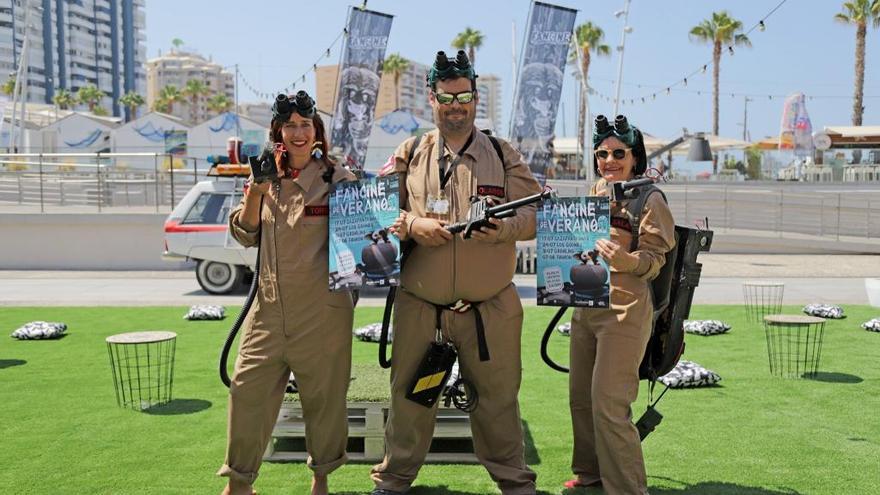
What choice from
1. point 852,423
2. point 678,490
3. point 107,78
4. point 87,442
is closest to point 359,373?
point 87,442

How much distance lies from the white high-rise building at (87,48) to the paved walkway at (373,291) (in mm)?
96149

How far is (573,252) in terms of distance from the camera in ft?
12.8

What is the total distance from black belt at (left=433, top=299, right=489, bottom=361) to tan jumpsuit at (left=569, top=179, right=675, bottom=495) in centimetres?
55

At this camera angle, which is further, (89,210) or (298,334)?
(89,210)

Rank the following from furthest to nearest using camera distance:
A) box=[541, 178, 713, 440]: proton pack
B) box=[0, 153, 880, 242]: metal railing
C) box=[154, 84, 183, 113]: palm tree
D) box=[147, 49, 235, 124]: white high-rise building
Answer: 1. box=[147, 49, 235, 124]: white high-rise building
2. box=[154, 84, 183, 113]: palm tree
3. box=[0, 153, 880, 242]: metal railing
4. box=[541, 178, 713, 440]: proton pack

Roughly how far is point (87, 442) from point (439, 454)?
2345 millimetres

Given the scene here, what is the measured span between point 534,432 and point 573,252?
220 cm

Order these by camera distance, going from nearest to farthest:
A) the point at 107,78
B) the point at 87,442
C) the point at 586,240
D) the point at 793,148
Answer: the point at 586,240, the point at 87,442, the point at 793,148, the point at 107,78

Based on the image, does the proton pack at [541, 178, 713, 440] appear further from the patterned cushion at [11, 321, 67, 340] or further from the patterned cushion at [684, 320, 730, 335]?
the patterned cushion at [11, 321, 67, 340]

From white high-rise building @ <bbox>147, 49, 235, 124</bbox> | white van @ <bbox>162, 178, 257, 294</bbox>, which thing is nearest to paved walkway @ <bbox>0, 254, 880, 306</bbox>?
white van @ <bbox>162, 178, 257, 294</bbox>

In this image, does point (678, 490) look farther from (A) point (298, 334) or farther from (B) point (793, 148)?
(B) point (793, 148)

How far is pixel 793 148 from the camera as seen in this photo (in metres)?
42.0

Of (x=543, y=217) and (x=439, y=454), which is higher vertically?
(x=543, y=217)

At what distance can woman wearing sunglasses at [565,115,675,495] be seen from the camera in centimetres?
401
